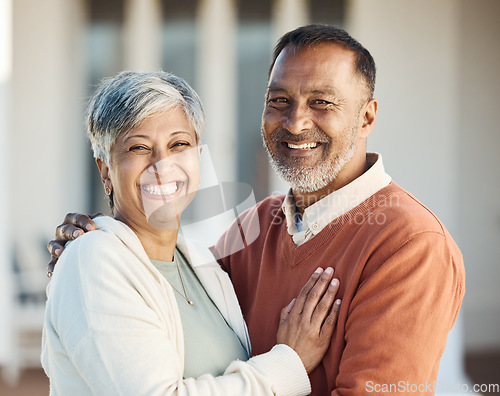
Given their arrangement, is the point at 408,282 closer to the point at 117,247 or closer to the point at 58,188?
the point at 117,247

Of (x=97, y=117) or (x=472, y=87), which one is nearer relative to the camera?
(x=97, y=117)

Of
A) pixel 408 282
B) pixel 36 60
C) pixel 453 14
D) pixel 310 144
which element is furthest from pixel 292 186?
pixel 36 60

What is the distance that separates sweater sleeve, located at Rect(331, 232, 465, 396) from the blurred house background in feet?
9.49

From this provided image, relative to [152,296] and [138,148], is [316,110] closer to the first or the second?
[138,148]

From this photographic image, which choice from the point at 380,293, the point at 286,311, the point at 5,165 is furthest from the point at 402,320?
the point at 5,165

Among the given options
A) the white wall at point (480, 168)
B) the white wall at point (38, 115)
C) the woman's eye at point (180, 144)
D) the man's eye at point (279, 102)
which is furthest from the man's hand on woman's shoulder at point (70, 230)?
the white wall at point (480, 168)

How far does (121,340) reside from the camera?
1.06 m

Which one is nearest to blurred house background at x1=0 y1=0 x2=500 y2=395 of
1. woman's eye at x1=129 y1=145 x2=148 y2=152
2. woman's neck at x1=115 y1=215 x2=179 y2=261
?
woman's neck at x1=115 y1=215 x2=179 y2=261

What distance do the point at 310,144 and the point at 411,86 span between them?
2767 mm

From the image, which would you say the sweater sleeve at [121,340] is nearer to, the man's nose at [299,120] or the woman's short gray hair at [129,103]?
the woman's short gray hair at [129,103]

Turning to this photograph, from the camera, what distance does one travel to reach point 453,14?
4.00 metres

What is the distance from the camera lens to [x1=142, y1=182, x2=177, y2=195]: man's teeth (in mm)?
1305

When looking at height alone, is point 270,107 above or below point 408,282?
above

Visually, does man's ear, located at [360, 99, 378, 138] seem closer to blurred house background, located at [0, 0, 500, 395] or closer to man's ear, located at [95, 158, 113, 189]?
man's ear, located at [95, 158, 113, 189]
